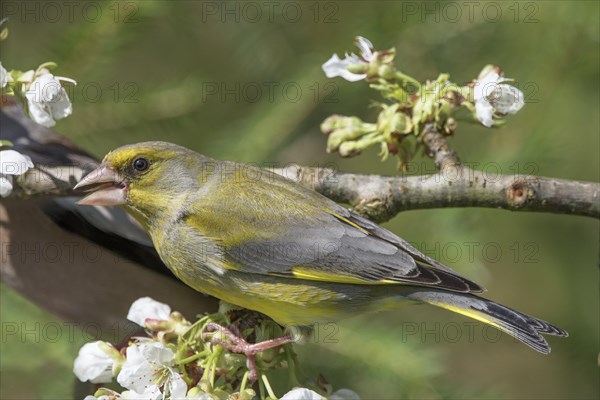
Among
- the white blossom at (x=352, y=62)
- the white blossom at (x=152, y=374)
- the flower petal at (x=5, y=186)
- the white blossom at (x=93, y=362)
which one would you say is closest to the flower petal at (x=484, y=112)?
the white blossom at (x=352, y=62)

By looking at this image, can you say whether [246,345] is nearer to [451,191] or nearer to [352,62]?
[451,191]

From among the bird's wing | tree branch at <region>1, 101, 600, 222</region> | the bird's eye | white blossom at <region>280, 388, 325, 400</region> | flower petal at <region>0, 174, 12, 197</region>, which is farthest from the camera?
the bird's eye

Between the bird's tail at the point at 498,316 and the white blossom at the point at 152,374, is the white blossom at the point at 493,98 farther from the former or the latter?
the white blossom at the point at 152,374

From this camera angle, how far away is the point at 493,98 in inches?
105

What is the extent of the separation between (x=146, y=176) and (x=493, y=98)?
1196mm

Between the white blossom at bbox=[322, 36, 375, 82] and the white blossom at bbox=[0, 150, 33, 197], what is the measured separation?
953mm

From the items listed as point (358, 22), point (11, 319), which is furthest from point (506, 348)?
point (11, 319)

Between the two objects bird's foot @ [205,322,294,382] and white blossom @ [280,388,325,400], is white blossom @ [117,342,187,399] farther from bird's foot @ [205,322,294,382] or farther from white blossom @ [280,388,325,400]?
white blossom @ [280,388,325,400]

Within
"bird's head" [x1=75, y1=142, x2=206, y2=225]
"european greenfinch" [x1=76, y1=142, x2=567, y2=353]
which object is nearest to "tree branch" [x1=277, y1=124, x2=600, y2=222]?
"european greenfinch" [x1=76, y1=142, x2=567, y2=353]

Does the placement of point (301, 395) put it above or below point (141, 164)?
below

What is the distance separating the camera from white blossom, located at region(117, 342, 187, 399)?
7.61 feet

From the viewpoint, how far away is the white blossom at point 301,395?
2.29 metres

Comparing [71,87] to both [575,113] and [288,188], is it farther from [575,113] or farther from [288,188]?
[575,113]

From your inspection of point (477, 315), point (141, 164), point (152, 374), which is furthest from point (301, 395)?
point (141, 164)
